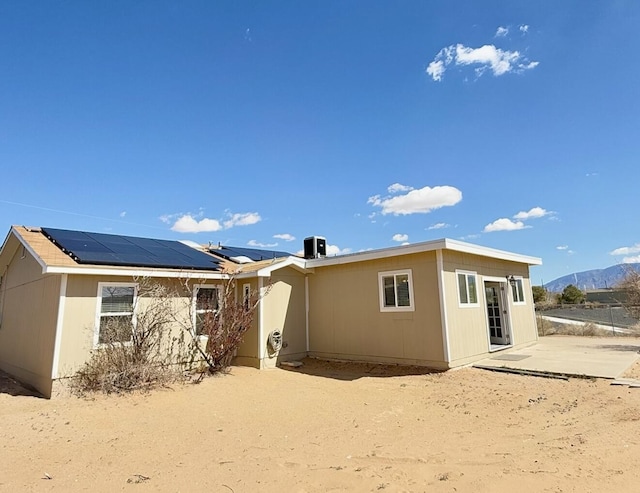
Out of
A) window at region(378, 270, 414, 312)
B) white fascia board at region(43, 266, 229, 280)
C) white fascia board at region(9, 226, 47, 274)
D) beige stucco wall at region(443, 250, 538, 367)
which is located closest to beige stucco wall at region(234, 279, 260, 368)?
white fascia board at region(43, 266, 229, 280)

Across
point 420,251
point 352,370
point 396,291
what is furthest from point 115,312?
point 420,251

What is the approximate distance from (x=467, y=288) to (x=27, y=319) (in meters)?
11.0

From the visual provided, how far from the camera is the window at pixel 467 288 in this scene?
29.7ft

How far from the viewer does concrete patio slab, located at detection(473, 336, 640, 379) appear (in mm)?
7520

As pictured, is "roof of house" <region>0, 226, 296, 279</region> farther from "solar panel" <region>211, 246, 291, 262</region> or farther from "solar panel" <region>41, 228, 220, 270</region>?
"solar panel" <region>211, 246, 291, 262</region>

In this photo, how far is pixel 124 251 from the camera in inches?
357

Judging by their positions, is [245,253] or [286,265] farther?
[245,253]

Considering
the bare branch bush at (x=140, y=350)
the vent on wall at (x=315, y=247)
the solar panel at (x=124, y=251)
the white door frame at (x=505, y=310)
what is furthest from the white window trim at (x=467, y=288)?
the bare branch bush at (x=140, y=350)

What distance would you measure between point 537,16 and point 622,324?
1387 centimetres

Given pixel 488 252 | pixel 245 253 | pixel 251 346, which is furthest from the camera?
pixel 245 253

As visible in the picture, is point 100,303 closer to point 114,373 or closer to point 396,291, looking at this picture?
point 114,373

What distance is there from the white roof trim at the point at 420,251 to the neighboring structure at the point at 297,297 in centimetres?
3

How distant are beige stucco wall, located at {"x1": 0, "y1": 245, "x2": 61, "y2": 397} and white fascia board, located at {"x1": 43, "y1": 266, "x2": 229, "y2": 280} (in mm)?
495

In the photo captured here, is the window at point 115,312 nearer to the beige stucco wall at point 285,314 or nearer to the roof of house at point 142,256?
the roof of house at point 142,256
